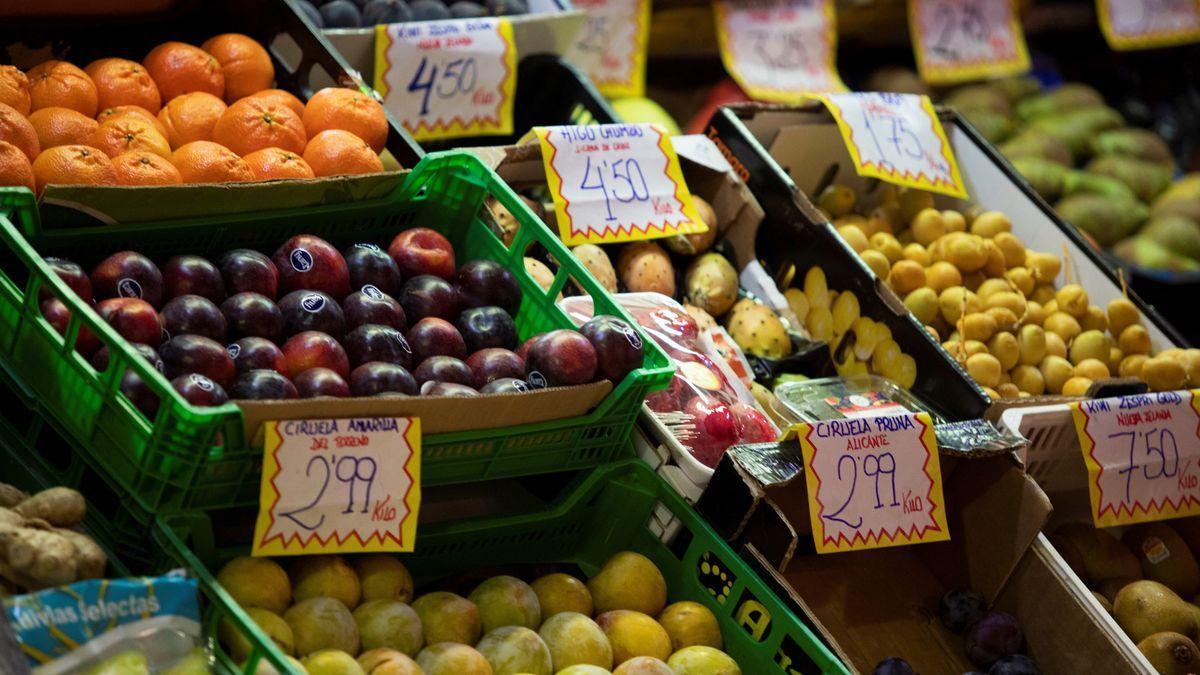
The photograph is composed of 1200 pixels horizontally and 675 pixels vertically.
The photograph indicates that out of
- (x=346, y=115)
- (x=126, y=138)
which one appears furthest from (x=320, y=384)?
(x=346, y=115)

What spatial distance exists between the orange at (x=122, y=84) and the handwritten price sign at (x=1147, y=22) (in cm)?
330

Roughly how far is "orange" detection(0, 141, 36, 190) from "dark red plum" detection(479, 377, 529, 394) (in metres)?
0.73

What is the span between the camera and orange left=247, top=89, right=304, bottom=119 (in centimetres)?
232

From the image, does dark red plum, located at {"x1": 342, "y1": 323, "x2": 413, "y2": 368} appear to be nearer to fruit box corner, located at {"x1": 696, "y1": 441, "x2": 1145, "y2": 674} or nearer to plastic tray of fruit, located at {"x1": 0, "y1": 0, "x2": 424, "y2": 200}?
plastic tray of fruit, located at {"x1": 0, "y1": 0, "x2": 424, "y2": 200}

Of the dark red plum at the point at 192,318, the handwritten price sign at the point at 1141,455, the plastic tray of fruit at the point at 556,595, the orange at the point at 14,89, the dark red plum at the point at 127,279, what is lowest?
the handwritten price sign at the point at 1141,455

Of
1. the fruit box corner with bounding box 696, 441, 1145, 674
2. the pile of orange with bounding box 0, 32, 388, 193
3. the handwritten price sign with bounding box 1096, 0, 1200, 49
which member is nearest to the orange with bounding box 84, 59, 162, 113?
the pile of orange with bounding box 0, 32, 388, 193

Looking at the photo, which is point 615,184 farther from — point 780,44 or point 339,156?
point 780,44

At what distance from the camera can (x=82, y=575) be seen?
147 cm

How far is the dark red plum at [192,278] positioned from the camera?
179cm

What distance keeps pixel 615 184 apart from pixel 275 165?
2.38 feet

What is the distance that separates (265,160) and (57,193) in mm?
407

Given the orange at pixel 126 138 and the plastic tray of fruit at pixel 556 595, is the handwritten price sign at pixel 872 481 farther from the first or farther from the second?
the orange at pixel 126 138

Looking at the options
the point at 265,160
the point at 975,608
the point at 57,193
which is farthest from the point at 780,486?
the point at 57,193

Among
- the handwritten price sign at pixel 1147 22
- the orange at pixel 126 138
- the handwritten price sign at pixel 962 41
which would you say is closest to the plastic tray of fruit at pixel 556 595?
the orange at pixel 126 138
